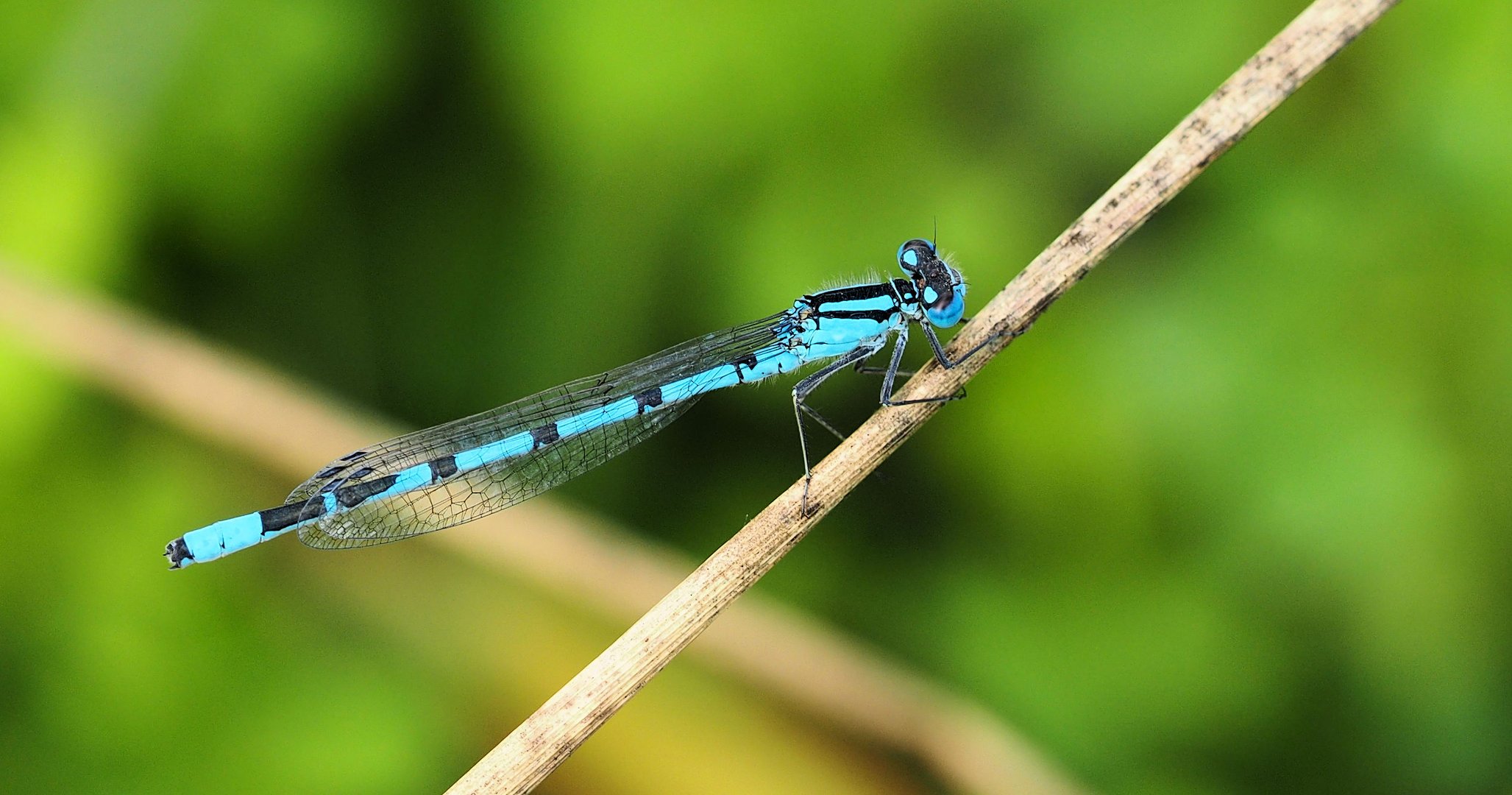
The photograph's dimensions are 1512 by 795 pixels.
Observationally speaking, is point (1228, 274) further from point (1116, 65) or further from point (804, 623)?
point (804, 623)

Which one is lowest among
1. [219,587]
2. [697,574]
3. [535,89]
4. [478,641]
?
[697,574]

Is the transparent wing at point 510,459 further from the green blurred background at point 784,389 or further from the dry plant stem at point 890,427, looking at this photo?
the dry plant stem at point 890,427

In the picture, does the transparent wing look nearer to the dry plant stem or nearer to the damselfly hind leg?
the damselfly hind leg

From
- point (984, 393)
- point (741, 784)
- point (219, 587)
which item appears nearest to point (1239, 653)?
point (984, 393)

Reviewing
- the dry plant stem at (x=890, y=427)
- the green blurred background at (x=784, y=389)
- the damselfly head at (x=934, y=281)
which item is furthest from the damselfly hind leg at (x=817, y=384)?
the dry plant stem at (x=890, y=427)

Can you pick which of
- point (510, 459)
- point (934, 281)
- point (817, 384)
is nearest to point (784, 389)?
point (817, 384)

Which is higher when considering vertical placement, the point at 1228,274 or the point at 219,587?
the point at 219,587

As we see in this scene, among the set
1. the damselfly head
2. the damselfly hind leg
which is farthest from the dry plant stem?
the damselfly hind leg
